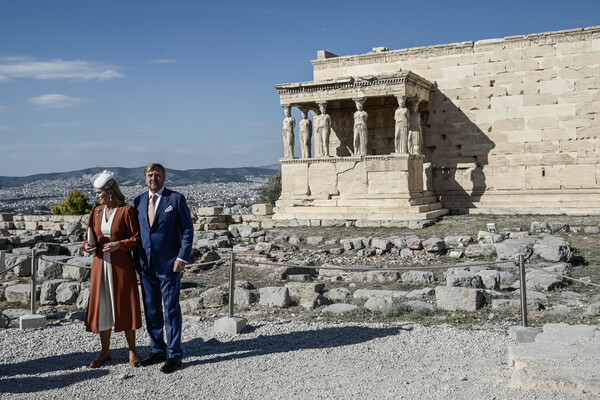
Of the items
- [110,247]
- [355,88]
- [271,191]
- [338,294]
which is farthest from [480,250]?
[271,191]

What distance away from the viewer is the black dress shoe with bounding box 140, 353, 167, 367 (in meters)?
5.80

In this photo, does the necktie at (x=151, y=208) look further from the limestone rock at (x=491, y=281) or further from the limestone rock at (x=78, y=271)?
the limestone rock at (x=78, y=271)

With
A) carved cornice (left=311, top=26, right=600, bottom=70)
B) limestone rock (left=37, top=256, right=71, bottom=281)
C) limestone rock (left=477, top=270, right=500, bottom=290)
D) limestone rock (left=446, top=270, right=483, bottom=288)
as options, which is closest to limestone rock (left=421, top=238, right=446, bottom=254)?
limestone rock (left=477, top=270, right=500, bottom=290)

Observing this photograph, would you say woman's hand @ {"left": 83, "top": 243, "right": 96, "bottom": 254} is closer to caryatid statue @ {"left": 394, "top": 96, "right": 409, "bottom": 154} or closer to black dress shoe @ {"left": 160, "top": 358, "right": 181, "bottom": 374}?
black dress shoe @ {"left": 160, "top": 358, "right": 181, "bottom": 374}

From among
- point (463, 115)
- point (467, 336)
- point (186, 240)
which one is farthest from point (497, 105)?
point (186, 240)

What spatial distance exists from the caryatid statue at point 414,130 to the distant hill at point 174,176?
57.5 metres

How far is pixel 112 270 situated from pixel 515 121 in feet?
52.4

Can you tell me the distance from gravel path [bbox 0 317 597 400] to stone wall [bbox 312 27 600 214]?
41.8 ft

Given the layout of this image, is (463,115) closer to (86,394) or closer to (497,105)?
(497,105)

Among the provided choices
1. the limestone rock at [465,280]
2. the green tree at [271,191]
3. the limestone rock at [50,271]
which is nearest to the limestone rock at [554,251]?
the limestone rock at [465,280]

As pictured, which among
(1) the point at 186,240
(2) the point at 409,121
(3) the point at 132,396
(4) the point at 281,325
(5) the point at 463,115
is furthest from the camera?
(5) the point at 463,115

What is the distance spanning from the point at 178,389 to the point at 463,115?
16355 millimetres

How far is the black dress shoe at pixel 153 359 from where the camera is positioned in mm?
5801

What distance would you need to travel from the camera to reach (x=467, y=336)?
657 cm
